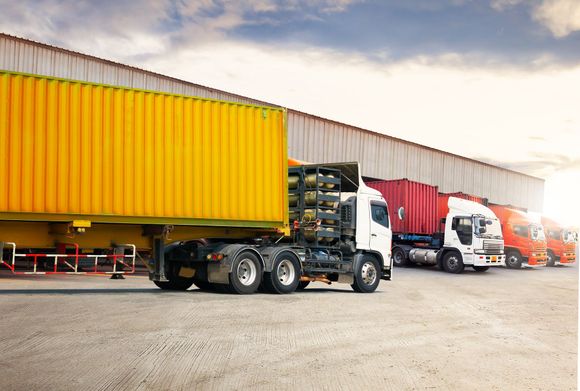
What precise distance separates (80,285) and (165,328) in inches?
335

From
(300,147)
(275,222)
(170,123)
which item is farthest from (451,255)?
(170,123)

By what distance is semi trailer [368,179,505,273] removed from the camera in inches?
1132

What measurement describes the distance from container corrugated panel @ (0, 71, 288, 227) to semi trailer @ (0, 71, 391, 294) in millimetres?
21

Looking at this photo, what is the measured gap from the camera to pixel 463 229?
95.0ft

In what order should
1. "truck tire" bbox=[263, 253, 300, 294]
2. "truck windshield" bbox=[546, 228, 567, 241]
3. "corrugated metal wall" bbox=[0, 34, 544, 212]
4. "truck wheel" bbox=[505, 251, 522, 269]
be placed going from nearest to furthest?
"truck tire" bbox=[263, 253, 300, 294] < "corrugated metal wall" bbox=[0, 34, 544, 212] < "truck wheel" bbox=[505, 251, 522, 269] < "truck windshield" bbox=[546, 228, 567, 241]

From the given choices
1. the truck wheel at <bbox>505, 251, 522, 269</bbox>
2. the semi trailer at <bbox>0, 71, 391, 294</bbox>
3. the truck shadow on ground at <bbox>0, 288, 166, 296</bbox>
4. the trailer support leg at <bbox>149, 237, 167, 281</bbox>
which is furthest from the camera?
the truck wheel at <bbox>505, 251, 522, 269</bbox>

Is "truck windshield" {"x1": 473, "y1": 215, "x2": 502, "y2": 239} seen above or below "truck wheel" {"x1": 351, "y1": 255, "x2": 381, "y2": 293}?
above

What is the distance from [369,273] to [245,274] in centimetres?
414

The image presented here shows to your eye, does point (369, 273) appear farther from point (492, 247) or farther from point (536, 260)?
point (536, 260)

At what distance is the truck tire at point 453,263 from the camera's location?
29016mm

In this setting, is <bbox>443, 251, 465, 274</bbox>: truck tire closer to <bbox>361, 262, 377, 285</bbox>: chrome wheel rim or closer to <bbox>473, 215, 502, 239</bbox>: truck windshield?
<bbox>473, 215, 502, 239</bbox>: truck windshield

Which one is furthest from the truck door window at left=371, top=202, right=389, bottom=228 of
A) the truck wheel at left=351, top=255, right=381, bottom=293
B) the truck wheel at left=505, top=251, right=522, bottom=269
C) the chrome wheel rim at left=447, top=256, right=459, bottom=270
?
the truck wheel at left=505, top=251, right=522, bottom=269

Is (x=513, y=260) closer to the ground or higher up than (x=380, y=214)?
closer to the ground

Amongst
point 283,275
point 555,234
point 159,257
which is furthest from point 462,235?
point 159,257
